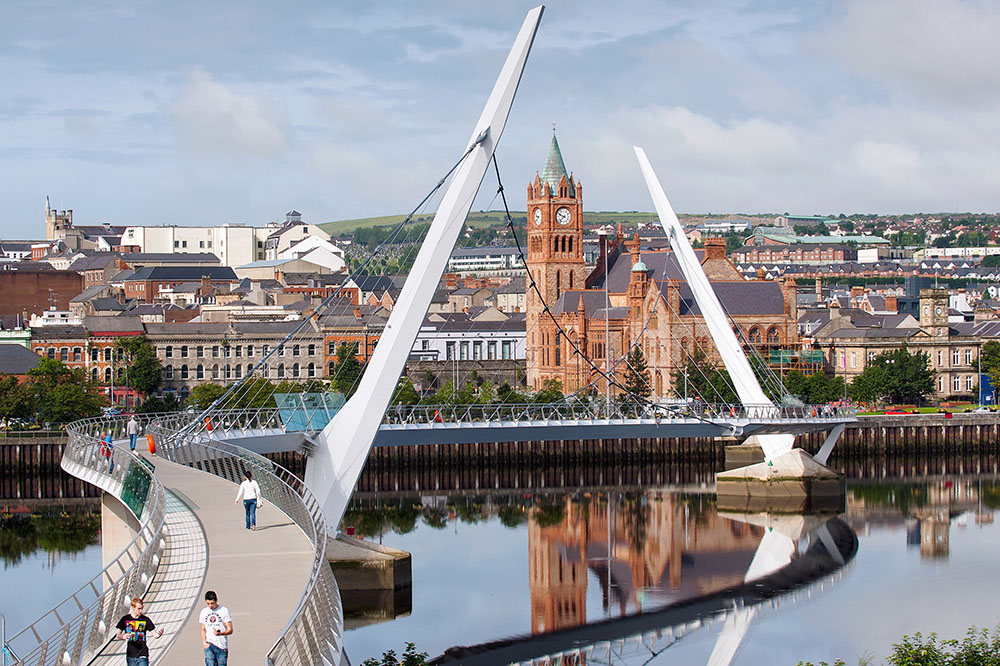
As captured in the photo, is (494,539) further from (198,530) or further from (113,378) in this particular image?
(113,378)

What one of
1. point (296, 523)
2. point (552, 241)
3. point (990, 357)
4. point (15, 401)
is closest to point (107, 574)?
point (296, 523)

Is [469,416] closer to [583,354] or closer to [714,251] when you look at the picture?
[583,354]

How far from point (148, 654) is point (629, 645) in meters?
16.5

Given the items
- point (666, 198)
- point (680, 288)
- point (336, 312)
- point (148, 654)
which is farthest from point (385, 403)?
point (336, 312)

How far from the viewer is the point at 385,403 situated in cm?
2906

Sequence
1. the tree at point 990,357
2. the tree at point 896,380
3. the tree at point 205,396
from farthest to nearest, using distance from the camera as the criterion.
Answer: the tree at point 990,357, the tree at point 896,380, the tree at point 205,396

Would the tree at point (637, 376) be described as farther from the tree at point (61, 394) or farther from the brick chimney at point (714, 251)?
the tree at point (61, 394)

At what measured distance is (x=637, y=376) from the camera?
2699 inches

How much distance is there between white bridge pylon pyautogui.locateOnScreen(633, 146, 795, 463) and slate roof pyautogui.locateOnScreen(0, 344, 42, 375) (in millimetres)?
37070

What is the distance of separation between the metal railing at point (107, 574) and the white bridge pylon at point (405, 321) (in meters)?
4.57

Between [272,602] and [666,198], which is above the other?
[666,198]

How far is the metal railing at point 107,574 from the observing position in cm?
1231

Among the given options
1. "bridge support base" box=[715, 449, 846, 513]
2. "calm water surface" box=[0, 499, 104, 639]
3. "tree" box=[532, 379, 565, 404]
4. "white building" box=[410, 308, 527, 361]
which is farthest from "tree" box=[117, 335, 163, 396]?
"bridge support base" box=[715, 449, 846, 513]

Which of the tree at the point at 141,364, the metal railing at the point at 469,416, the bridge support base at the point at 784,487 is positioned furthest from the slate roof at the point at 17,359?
the bridge support base at the point at 784,487
